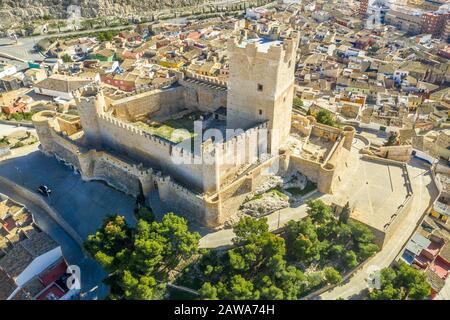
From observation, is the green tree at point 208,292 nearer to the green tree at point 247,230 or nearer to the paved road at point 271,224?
the green tree at point 247,230

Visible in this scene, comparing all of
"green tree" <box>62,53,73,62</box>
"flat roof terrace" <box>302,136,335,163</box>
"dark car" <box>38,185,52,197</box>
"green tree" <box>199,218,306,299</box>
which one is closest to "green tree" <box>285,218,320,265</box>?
"green tree" <box>199,218,306,299</box>

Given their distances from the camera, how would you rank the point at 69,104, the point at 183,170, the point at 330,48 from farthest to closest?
the point at 330,48 → the point at 69,104 → the point at 183,170

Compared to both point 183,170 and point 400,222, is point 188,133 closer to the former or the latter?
point 183,170

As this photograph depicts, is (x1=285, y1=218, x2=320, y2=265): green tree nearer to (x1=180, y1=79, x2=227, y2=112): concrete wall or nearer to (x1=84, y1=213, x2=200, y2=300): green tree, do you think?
(x1=84, y1=213, x2=200, y2=300): green tree

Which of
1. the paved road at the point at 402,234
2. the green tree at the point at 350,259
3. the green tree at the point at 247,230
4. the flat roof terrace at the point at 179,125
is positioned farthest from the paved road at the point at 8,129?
the paved road at the point at 402,234
